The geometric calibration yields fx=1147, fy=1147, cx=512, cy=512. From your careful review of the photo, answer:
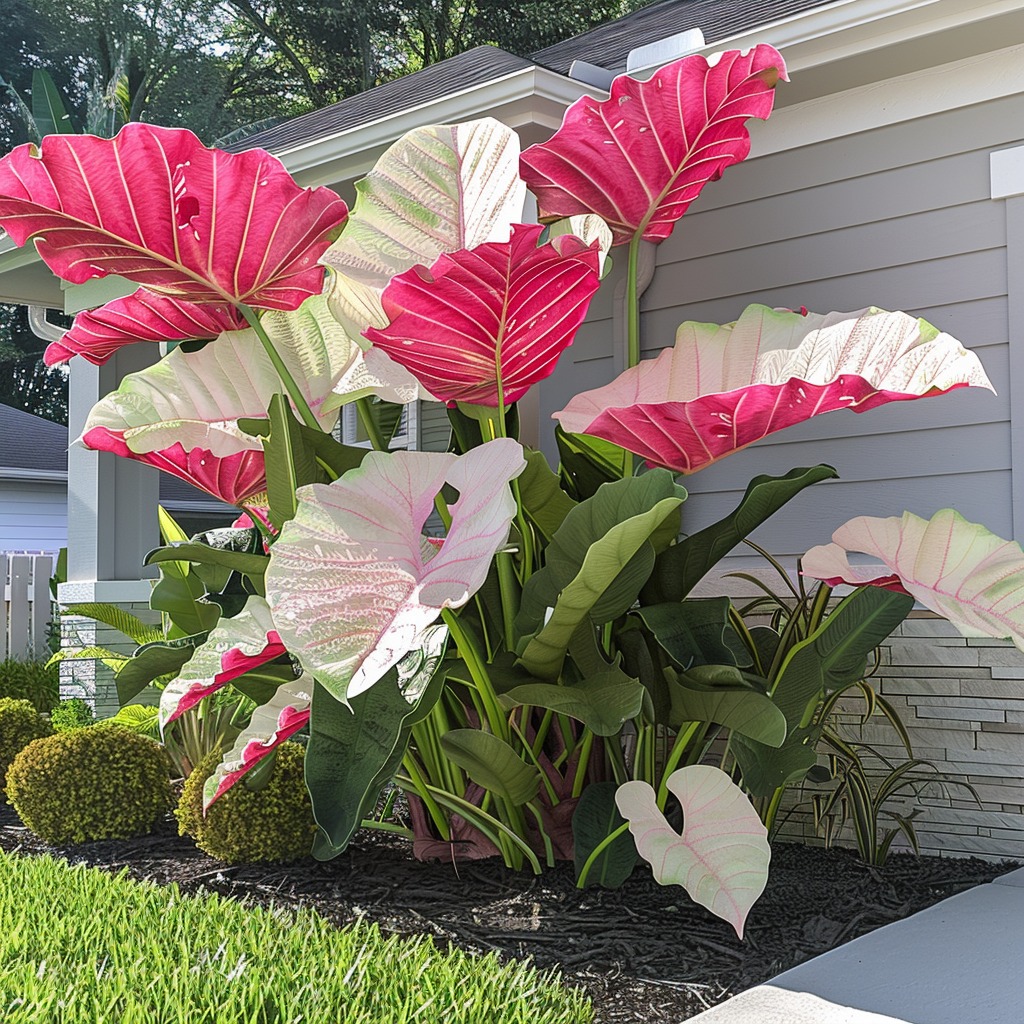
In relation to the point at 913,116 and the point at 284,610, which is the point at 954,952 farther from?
the point at 913,116

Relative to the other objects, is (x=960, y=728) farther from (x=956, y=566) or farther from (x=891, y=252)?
(x=891, y=252)

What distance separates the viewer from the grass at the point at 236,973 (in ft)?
6.07

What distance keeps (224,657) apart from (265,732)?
30 cm

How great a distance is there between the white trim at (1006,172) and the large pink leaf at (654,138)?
39.2 inches

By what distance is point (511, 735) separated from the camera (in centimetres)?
273

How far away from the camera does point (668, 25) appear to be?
4852mm

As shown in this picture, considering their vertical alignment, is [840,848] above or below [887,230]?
below

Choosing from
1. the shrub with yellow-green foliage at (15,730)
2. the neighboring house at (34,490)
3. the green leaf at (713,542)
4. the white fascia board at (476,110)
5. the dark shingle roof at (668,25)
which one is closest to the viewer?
the green leaf at (713,542)

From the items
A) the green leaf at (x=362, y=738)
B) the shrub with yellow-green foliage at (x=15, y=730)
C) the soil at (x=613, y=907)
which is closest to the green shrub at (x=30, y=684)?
the shrub with yellow-green foliage at (x=15, y=730)

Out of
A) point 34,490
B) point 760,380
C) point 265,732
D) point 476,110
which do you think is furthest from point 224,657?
point 34,490

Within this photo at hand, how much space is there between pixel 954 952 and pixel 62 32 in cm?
1911

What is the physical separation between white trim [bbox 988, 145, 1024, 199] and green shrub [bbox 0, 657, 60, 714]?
20.9 ft

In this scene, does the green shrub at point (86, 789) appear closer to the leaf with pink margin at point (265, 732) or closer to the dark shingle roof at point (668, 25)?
the leaf with pink margin at point (265, 732)

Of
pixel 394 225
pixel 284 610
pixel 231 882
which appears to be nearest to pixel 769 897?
pixel 231 882
